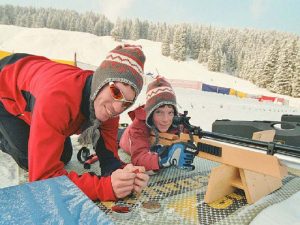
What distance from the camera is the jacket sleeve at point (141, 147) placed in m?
2.72

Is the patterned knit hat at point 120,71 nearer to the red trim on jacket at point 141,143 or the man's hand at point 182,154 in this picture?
the man's hand at point 182,154

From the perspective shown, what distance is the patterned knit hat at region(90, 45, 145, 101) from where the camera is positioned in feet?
6.72

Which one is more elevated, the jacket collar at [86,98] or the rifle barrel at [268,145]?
the jacket collar at [86,98]

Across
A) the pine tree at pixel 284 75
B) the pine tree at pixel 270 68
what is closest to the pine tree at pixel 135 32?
the pine tree at pixel 270 68

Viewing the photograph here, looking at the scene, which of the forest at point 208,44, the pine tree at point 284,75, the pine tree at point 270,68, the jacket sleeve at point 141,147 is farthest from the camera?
the pine tree at point 270,68

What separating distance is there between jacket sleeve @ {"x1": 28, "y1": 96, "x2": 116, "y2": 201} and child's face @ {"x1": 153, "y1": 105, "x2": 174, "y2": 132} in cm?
142

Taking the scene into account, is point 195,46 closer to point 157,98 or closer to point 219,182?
point 157,98

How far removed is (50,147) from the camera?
183 cm

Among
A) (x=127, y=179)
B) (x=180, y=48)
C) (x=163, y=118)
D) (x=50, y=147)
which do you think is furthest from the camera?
(x=180, y=48)

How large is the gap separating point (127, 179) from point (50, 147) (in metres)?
0.53

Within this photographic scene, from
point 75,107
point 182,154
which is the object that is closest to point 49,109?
point 75,107

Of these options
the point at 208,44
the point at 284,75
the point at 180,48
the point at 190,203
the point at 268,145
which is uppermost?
the point at 208,44

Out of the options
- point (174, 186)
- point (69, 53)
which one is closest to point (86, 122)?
point (174, 186)

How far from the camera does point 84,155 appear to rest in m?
3.27
